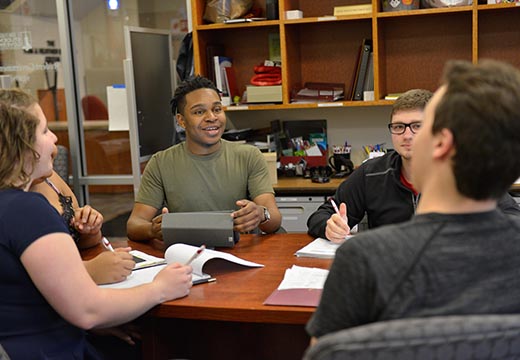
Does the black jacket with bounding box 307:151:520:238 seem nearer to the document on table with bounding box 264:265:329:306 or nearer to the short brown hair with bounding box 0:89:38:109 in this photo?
the document on table with bounding box 264:265:329:306

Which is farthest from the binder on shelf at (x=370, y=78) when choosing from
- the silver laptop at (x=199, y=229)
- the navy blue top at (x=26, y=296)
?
the navy blue top at (x=26, y=296)

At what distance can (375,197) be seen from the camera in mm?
2336

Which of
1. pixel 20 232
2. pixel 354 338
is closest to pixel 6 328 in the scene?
pixel 20 232

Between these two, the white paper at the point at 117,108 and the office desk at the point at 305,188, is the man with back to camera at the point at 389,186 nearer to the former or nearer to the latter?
the office desk at the point at 305,188

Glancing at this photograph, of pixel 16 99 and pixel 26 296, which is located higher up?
pixel 16 99

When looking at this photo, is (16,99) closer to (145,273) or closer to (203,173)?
(145,273)

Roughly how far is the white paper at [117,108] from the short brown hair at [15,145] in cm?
291

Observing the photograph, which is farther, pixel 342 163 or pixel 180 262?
pixel 342 163

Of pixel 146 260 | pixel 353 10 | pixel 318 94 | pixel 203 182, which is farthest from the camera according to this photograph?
pixel 318 94

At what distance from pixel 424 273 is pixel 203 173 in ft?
6.28

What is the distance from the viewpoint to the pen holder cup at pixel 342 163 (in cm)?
393

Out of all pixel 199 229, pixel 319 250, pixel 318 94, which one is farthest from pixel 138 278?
pixel 318 94

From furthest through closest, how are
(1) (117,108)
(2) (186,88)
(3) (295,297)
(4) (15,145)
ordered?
(1) (117,108), (2) (186,88), (3) (295,297), (4) (15,145)

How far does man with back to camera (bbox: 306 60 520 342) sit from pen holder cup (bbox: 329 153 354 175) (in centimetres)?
289
